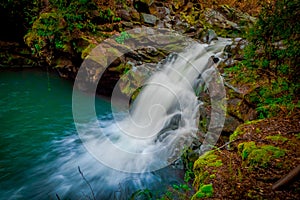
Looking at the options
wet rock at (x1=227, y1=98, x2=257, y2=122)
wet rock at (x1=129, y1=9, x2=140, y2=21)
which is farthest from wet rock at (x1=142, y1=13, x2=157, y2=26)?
wet rock at (x1=227, y1=98, x2=257, y2=122)

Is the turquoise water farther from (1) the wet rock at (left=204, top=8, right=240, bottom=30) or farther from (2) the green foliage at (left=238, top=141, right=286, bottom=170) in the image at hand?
(1) the wet rock at (left=204, top=8, right=240, bottom=30)

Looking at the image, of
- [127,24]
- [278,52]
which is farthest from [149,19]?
[278,52]

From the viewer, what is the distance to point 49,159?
18.3ft

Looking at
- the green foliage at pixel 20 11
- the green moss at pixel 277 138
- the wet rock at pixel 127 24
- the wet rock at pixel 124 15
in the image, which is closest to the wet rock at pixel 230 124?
the green moss at pixel 277 138

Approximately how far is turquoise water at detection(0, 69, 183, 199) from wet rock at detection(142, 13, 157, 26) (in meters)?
4.32

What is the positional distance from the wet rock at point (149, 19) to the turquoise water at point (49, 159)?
4321mm

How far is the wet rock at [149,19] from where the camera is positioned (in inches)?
397

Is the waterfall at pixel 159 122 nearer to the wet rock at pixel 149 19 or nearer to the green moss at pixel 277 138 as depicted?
the wet rock at pixel 149 19

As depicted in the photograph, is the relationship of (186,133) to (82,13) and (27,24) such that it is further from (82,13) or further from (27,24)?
(27,24)

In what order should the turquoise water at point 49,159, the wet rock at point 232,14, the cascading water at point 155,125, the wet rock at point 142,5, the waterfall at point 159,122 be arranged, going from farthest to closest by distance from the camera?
the wet rock at point 232,14, the wet rock at point 142,5, the waterfall at point 159,122, the cascading water at point 155,125, the turquoise water at point 49,159

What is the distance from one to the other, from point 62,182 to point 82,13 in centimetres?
763

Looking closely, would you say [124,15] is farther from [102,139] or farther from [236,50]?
[102,139]

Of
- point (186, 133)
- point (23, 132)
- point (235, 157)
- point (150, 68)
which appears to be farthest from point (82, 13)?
point (235, 157)

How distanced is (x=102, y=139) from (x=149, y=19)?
6386mm
